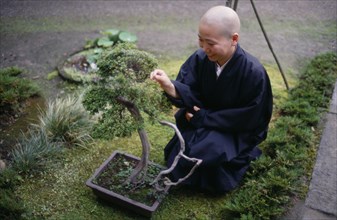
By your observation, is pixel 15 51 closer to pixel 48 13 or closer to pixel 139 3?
pixel 48 13

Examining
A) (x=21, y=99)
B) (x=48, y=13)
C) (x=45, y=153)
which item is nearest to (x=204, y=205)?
(x=45, y=153)

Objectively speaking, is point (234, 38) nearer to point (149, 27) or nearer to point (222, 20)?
point (222, 20)

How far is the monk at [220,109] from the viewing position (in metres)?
3.06

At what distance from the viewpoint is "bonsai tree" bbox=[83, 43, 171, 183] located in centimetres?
262

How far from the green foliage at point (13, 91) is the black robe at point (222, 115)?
2.21m

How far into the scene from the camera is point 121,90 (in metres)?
2.60

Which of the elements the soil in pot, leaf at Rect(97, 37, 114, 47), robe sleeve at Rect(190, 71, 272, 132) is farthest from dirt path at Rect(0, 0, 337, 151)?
robe sleeve at Rect(190, 71, 272, 132)

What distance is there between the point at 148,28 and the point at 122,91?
4.25 m

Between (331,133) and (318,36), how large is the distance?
2.86 meters

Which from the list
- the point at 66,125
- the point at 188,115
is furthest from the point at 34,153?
the point at 188,115

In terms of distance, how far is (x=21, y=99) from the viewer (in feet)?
14.9

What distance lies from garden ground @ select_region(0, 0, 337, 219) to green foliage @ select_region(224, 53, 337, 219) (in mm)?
595

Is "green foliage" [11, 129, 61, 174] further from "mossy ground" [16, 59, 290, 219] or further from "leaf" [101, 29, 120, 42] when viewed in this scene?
"leaf" [101, 29, 120, 42]

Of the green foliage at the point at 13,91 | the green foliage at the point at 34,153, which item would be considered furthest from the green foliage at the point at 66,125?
the green foliage at the point at 13,91
